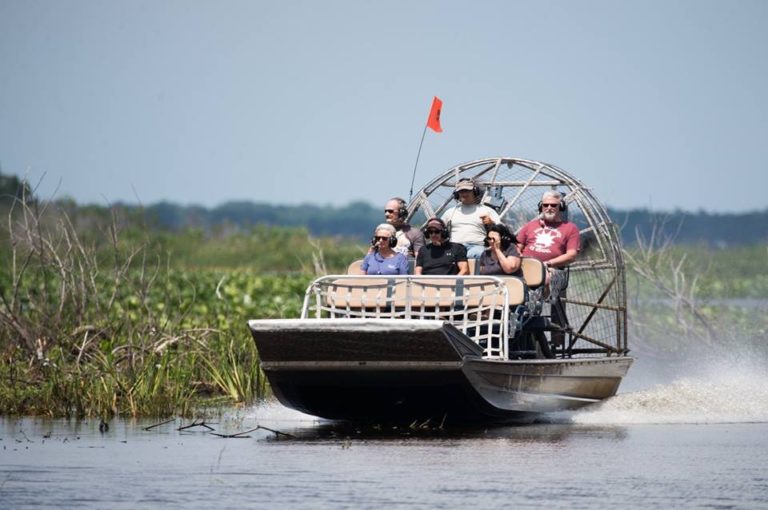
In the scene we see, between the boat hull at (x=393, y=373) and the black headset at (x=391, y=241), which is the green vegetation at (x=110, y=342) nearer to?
the boat hull at (x=393, y=373)

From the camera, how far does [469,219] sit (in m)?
17.5

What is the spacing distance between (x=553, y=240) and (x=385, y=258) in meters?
2.18

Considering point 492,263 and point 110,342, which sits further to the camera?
point 110,342

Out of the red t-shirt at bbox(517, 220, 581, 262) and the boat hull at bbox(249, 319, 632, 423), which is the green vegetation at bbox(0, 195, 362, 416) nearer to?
the boat hull at bbox(249, 319, 632, 423)

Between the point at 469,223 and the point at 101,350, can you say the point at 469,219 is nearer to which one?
the point at 469,223

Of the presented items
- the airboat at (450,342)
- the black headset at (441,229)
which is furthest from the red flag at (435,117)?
the black headset at (441,229)

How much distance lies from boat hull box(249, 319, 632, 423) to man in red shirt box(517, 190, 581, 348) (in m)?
1.11

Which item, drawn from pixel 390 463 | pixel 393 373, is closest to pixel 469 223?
pixel 393 373

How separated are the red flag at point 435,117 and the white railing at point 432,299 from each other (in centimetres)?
322

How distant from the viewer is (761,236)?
33.3m

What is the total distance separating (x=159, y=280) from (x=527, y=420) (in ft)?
60.4

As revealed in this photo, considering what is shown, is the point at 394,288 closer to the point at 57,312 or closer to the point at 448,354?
the point at 448,354

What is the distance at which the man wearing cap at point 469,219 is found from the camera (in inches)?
686

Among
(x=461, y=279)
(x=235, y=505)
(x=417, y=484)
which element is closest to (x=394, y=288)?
(x=461, y=279)
